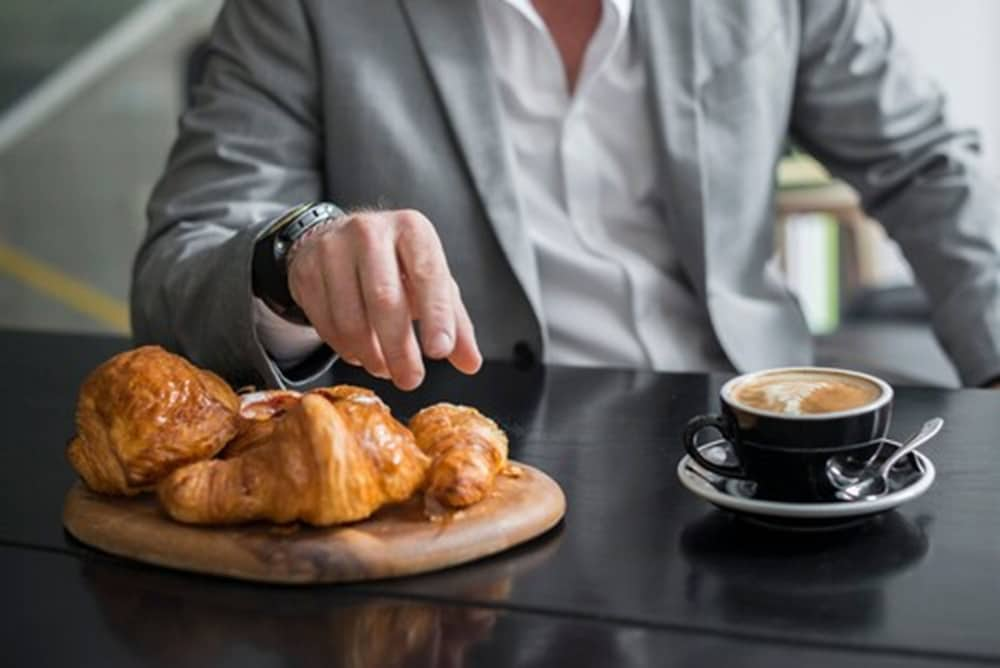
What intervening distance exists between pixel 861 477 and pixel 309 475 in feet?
1.00

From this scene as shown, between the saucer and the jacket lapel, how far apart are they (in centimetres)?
63

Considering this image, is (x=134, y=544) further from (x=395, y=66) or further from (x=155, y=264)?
(x=395, y=66)

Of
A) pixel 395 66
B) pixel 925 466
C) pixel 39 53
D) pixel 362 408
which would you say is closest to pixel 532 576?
pixel 362 408

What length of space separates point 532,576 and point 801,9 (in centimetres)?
105

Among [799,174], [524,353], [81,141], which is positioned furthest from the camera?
[81,141]

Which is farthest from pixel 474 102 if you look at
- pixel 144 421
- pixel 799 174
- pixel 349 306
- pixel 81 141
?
pixel 81 141

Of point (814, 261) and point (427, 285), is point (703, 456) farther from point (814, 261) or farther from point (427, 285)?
point (814, 261)

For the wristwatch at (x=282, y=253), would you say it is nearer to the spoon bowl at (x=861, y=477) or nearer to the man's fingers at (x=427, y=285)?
the man's fingers at (x=427, y=285)

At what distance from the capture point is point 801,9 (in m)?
1.62

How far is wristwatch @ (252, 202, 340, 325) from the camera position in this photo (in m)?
1.07

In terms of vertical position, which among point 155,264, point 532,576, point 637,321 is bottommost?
point 637,321

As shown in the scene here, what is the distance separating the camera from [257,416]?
2.95 ft

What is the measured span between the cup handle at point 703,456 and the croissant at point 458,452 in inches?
4.3

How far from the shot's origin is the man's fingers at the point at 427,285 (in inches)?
34.4
